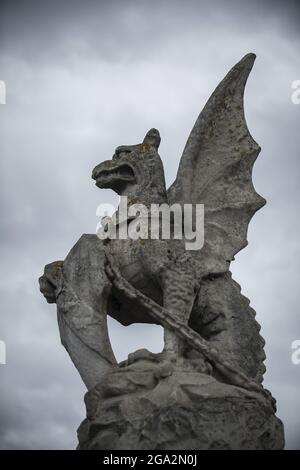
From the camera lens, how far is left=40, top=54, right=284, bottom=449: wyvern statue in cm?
796

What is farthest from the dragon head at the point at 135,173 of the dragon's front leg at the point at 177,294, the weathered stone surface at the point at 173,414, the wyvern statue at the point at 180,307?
the weathered stone surface at the point at 173,414

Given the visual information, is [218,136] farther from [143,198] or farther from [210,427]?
[210,427]

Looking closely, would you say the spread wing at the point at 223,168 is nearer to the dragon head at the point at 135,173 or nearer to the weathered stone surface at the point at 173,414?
the dragon head at the point at 135,173

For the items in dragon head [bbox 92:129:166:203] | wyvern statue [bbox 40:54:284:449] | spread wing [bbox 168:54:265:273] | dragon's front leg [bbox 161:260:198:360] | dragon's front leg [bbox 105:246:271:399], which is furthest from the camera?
spread wing [bbox 168:54:265:273]

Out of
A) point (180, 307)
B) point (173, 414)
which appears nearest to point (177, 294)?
point (180, 307)

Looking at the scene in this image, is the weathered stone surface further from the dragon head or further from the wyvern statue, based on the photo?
the dragon head

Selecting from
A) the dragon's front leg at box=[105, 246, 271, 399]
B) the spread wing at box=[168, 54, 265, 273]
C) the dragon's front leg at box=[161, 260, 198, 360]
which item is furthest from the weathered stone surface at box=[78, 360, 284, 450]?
the spread wing at box=[168, 54, 265, 273]

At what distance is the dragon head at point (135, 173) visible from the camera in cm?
971

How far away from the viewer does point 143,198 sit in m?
9.64

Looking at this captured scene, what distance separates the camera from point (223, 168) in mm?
10070

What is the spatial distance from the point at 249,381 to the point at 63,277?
2.01m

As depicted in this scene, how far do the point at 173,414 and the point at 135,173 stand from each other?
288 centimetres
